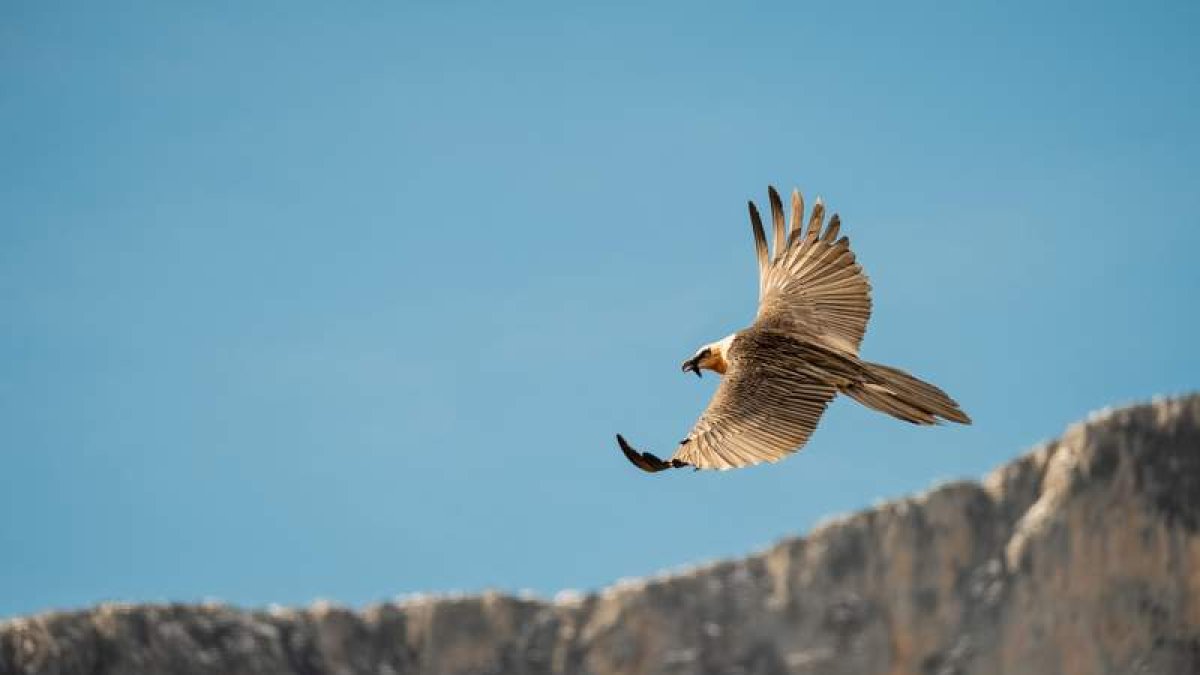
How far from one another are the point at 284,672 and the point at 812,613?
26719 millimetres

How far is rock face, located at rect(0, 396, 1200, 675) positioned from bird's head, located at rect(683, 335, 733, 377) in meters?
82.9

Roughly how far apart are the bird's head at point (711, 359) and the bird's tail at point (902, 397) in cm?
154

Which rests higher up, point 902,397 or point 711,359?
point 711,359

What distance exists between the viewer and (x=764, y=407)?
16078 millimetres

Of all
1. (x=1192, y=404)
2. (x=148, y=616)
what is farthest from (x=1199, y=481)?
(x=148, y=616)

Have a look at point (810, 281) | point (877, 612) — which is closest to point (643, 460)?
point (810, 281)

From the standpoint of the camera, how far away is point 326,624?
105 meters

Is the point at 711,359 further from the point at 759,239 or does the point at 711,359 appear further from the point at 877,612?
the point at 877,612

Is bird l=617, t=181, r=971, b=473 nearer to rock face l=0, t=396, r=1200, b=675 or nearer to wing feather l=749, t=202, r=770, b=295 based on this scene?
wing feather l=749, t=202, r=770, b=295

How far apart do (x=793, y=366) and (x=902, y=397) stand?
1197 mm

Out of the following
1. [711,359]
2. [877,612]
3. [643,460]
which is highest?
[877,612]

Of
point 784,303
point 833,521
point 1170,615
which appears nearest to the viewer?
point 784,303

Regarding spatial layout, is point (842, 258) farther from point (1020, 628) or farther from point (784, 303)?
point (1020, 628)

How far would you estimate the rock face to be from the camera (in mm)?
98250
